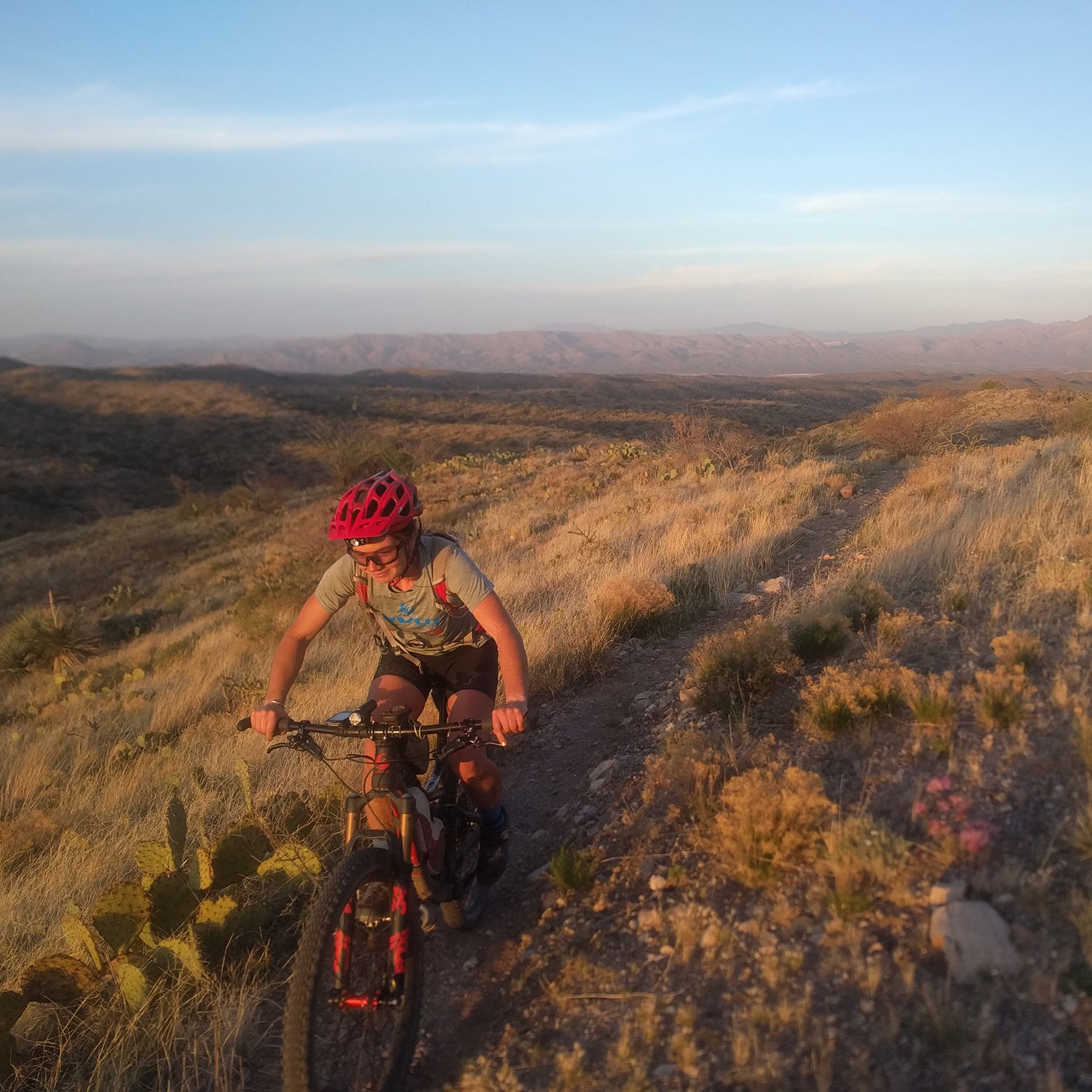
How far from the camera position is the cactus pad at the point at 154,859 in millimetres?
3465

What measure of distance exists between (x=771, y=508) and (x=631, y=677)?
192 inches

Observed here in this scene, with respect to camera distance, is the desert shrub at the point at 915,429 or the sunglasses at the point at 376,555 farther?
the desert shrub at the point at 915,429

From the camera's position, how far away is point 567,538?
36.1 feet

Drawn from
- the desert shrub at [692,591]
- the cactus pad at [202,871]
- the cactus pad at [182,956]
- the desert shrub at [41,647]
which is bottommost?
the desert shrub at [41,647]

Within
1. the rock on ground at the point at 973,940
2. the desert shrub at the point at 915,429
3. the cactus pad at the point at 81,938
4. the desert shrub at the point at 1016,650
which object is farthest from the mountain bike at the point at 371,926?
the desert shrub at the point at 915,429

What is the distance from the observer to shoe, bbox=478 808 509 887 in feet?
11.2

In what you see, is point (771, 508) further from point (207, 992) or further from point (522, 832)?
point (207, 992)

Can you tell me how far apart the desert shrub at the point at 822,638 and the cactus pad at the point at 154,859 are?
3387 millimetres

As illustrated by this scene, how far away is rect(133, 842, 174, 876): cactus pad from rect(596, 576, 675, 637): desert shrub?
3.70 meters

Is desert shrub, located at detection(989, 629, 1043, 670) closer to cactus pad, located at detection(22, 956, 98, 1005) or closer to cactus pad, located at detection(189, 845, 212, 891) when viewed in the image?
cactus pad, located at detection(189, 845, 212, 891)

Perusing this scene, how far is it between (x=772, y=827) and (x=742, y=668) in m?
1.46

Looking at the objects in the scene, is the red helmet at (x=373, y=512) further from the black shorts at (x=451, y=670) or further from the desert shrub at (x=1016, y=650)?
the desert shrub at (x=1016, y=650)

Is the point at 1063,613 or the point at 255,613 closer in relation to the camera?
the point at 1063,613

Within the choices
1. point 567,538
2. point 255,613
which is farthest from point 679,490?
point 255,613
